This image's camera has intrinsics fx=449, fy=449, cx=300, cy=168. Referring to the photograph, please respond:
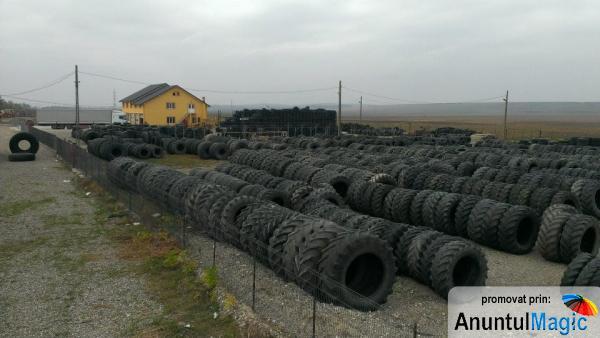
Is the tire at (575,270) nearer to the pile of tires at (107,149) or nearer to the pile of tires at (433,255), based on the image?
the pile of tires at (433,255)

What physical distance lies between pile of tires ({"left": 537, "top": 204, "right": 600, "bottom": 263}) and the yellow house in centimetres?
Result: 6295

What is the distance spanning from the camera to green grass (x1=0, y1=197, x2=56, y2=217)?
58.6 ft

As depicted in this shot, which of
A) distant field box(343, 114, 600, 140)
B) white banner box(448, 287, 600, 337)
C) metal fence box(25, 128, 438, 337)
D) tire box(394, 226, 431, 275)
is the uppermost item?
distant field box(343, 114, 600, 140)

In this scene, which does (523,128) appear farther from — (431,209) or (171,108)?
(431,209)

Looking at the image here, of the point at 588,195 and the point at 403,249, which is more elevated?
the point at 588,195

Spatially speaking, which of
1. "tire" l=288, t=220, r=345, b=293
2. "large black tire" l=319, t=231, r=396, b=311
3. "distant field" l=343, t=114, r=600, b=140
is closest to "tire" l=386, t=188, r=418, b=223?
"large black tire" l=319, t=231, r=396, b=311

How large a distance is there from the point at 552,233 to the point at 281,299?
336 inches

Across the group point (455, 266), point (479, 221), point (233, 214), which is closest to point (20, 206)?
point (233, 214)

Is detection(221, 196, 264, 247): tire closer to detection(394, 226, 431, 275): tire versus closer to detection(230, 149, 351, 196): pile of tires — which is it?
detection(394, 226, 431, 275): tire

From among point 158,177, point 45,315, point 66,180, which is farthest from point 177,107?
point 45,315

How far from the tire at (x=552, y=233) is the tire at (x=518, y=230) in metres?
0.40

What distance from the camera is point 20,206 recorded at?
18.9 metres

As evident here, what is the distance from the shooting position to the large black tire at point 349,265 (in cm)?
940

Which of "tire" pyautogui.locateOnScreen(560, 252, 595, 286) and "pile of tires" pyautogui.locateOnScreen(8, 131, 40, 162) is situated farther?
"pile of tires" pyautogui.locateOnScreen(8, 131, 40, 162)
